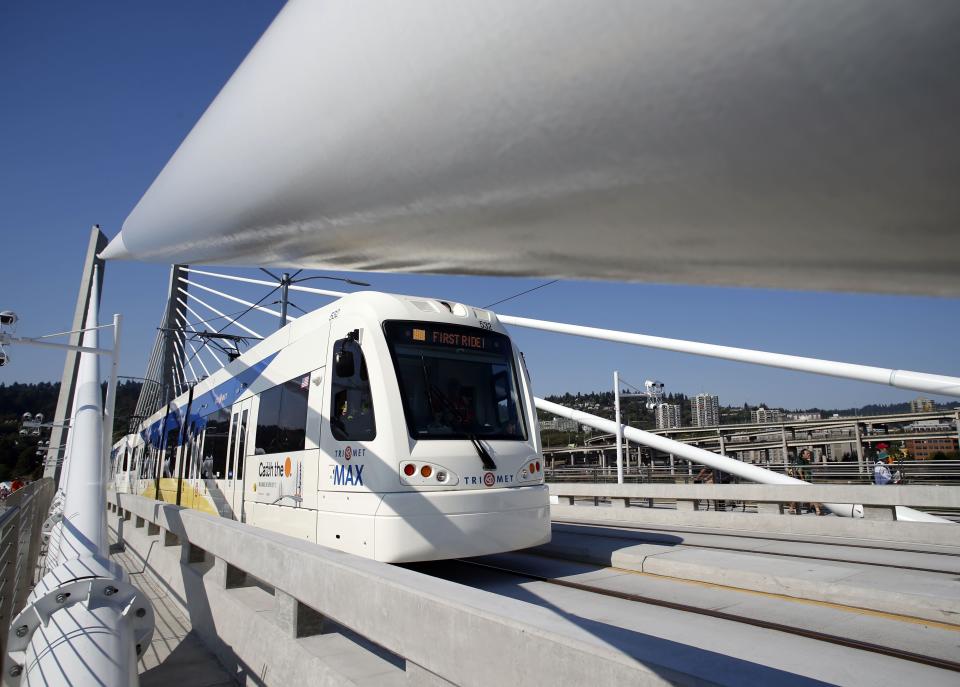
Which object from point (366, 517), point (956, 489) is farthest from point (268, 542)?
point (956, 489)

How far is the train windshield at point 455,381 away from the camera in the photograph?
7.64 metres

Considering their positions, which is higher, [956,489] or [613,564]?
[956,489]

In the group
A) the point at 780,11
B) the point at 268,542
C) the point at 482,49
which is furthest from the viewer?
the point at 268,542

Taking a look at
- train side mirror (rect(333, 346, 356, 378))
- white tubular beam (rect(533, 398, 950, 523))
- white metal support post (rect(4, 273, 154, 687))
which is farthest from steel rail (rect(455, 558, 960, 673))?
white tubular beam (rect(533, 398, 950, 523))

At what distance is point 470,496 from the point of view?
7340 mm

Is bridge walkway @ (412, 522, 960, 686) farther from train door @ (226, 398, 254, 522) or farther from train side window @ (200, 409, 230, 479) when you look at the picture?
train side window @ (200, 409, 230, 479)

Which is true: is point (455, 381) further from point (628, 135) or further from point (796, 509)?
point (796, 509)

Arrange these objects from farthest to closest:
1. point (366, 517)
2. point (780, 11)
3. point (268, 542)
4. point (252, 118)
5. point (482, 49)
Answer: point (366, 517)
point (268, 542)
point (252, 118)
point (482, 49)
point (780, 11)

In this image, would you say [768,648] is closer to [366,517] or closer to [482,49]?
[366,517]

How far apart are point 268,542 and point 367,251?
4788mm

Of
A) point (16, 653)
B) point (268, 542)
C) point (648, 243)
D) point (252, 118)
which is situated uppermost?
point (252, 118)

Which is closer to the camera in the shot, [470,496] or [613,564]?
[470,496]

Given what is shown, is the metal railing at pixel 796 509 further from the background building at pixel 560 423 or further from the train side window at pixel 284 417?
the background building at pixel 560 423

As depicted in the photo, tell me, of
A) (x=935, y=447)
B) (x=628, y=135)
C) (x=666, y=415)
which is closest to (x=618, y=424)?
(x=628, y=135)
